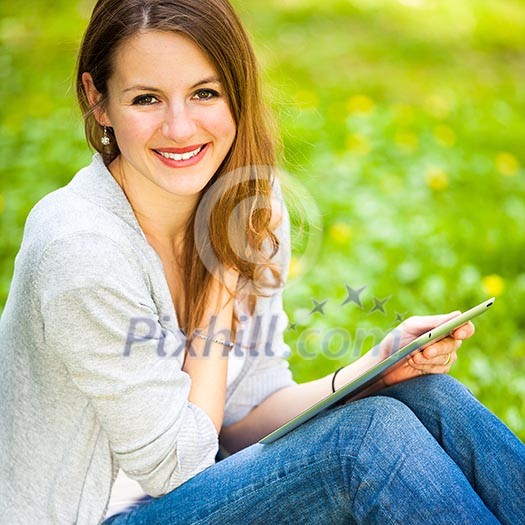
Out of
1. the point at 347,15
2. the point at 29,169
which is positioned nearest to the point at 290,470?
the point at 29,169

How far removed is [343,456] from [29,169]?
2394 millimetres

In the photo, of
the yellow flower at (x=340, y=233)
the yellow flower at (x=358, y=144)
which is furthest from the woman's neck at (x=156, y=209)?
the yellow flower at (x=358, y=144)

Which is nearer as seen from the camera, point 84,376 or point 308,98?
point 84,376

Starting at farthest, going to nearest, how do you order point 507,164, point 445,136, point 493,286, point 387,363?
1. point 445,136
2. point 507,164
3. point 493,286
4. point 387,363

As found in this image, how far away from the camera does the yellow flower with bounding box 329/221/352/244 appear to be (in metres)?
3.26

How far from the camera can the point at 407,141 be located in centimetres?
393

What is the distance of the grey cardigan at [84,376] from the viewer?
158 cm

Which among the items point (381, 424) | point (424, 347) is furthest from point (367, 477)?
point (424, 347)

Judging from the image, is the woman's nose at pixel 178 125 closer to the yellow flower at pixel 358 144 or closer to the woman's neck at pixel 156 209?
the woman's neck at pixel 156 209

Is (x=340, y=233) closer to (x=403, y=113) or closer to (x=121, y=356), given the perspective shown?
(x=403, y=113)

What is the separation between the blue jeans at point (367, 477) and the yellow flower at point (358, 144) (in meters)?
2.23

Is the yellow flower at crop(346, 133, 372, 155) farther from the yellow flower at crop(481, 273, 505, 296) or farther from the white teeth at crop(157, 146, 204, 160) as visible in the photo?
the white teeth at crop(157, 146, 204, 160)

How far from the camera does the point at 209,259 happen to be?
6.37ft

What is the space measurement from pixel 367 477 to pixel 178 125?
28.4 inches
